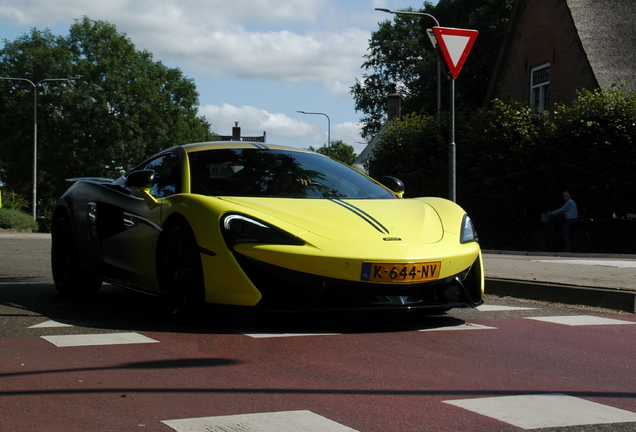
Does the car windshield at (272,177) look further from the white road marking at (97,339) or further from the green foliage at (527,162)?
the green foliage at (527,162)

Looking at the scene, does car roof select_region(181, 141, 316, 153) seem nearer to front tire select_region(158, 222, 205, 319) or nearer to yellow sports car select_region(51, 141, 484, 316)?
yellow sports car select_region(51, 141, 484, 316)

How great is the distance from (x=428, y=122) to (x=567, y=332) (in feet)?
63.3

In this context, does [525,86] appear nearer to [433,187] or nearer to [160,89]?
[433,187]

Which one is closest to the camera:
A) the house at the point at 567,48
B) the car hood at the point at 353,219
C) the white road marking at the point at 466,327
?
the car hood at the point at 353,219

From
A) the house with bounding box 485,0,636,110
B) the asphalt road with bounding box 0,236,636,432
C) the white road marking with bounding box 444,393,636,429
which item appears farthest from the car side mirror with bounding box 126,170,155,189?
the house with bounding box 485,0,636,110

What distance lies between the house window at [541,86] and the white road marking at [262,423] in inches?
995

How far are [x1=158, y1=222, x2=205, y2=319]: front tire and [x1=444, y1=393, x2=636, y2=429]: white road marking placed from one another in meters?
2.37

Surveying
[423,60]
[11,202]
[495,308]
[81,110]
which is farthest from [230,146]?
[81,110]

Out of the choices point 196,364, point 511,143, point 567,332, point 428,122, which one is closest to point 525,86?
point 428,122

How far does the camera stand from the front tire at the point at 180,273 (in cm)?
544

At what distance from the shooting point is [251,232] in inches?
207

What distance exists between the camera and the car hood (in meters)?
5.34

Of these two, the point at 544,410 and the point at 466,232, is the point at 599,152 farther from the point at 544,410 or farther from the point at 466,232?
the point at 544,410

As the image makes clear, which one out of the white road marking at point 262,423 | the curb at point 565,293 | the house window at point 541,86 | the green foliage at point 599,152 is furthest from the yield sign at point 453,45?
the house window at point 541,86
